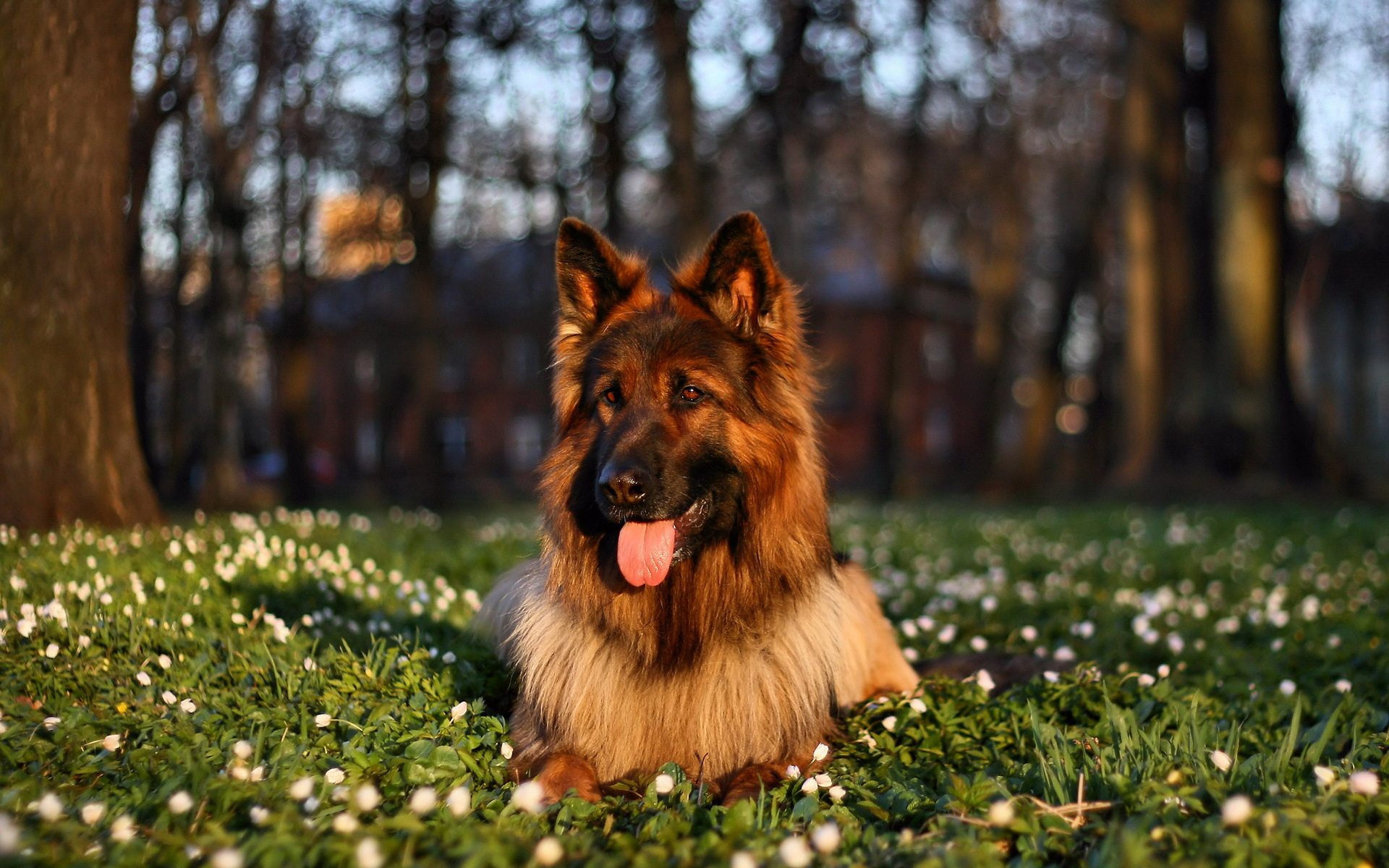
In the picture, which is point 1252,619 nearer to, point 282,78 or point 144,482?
point 144,482

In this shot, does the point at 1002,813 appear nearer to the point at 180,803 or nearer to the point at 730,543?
the point at 730,543

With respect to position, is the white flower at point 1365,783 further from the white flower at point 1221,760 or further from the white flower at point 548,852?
the white flower at point 548,852

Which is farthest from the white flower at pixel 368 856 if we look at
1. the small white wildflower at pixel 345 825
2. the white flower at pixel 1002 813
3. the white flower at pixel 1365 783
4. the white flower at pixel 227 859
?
the white flower at pixel 1365 783

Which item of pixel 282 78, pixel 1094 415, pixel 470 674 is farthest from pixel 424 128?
pixel 1094 415

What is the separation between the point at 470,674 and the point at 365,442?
170 feet

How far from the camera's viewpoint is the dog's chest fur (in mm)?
3674

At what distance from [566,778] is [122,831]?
1373mm

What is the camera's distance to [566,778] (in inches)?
134

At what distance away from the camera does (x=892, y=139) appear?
21.6m

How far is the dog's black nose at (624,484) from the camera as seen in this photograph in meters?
3.54

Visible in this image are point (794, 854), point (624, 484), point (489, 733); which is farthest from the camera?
point (489, 733)

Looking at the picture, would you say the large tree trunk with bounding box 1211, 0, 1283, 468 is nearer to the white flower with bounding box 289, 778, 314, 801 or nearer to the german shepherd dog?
the german shepherd dog

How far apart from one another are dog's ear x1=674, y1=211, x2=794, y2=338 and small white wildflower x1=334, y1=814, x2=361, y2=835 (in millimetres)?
2329

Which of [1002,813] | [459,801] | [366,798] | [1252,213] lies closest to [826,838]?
[1002,813]
